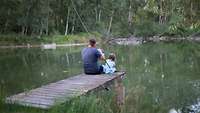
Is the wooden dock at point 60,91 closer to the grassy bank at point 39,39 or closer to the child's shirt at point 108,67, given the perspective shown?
the child's shirt at point 108,67

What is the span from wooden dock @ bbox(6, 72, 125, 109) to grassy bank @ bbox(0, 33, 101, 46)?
40.6 m

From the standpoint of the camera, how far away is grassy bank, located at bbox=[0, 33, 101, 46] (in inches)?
2167

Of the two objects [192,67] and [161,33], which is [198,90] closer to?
[192,67]

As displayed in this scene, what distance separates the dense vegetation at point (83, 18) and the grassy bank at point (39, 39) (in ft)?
6.41

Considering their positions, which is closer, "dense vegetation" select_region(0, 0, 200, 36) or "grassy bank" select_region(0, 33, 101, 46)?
"grassy bank" select_region(0, 33, 101, 46)

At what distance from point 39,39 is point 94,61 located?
44.5 meters

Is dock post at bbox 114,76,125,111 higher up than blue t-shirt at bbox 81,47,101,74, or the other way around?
blue t-shirt at bbox 81,47,101,74

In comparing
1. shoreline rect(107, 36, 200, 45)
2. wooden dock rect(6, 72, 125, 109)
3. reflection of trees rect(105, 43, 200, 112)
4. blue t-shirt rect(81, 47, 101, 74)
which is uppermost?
blue t-shirt rect(81, 47, 101, 74)

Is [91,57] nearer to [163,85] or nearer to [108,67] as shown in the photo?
[108,67]

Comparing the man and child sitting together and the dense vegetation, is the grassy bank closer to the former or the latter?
the dense vegetation

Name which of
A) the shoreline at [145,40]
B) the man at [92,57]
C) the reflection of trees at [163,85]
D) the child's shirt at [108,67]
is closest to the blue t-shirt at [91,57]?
the man at [92,57]

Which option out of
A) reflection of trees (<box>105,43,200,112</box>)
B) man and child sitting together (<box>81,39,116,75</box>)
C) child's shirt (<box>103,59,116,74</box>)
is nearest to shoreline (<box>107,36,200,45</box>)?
reflection of trees (<box>105,43,200,112</box>)

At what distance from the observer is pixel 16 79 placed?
21.1 m

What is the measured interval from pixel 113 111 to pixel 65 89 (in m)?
1.63
